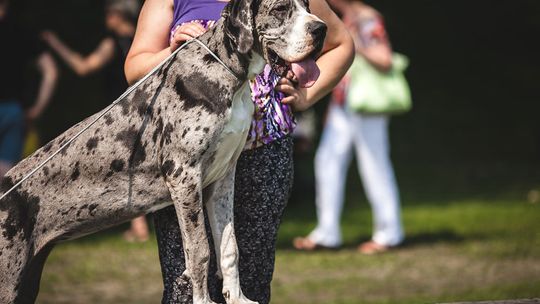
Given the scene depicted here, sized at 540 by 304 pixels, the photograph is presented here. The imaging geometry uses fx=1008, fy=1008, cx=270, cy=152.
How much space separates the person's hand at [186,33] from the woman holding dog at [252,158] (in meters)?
0.05

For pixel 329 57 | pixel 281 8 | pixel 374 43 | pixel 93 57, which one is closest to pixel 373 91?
pixel 374 43

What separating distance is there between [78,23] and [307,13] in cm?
1278

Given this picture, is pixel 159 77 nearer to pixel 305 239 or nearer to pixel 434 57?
pixel 305 239

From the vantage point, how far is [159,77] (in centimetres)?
339

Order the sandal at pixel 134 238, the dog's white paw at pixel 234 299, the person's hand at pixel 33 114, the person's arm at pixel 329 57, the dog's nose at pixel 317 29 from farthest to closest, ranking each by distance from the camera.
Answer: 1. the sandal at pixel 134 238
2. the person's hand at pixel 33 114
3. the person's arm at pixel 329 57
4. the dog's white paw at pixel 234 299
5. the dog's nose at pixel 317 29

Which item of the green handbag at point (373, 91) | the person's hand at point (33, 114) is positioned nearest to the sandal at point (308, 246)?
the green handbag at point (373, 91)

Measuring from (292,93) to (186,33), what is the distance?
517 millimetres

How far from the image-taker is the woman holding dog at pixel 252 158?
3.74 m

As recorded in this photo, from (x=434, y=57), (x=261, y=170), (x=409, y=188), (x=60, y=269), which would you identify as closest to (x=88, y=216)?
(x=261, y=170)

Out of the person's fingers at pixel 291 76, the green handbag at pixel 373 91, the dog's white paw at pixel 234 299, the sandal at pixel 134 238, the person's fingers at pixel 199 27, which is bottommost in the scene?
the sandal at pixel 134 238

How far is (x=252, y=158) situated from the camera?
Answer: 12.6 feet

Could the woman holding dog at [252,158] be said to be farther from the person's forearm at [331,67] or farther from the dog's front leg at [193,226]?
the dog's front leg at [193,226]

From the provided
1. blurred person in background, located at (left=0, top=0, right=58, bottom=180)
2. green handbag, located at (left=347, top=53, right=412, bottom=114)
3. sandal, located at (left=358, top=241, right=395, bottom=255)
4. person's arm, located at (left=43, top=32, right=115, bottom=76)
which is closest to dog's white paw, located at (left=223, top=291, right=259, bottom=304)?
blurred person in background, located at (left=0, top=0, right=58, bottom=180)

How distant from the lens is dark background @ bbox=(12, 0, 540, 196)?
1531cm
